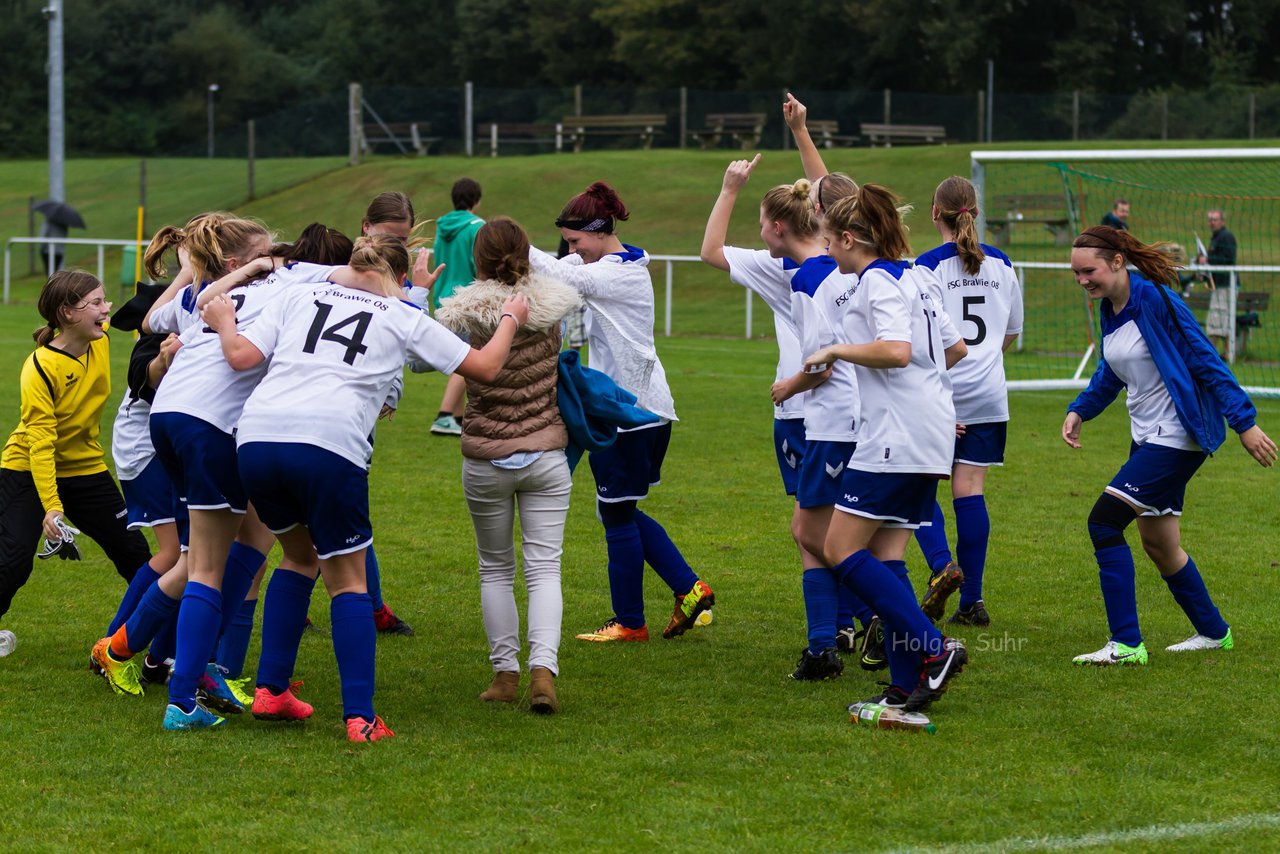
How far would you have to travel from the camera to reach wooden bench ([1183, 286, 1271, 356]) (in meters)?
18.0

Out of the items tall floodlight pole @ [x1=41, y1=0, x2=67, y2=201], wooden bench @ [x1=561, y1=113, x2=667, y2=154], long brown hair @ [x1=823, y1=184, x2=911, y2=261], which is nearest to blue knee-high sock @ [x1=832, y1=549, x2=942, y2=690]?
long brown hair @ [x1=823, y1=184, x2=911, y2=261]

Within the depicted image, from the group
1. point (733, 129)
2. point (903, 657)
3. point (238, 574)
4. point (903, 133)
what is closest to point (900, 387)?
point (903, 657)

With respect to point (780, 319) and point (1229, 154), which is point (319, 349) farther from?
point (1229, 154)

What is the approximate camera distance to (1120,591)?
5.99 meters

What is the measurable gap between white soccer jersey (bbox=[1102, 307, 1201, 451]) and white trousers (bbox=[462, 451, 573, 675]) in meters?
2.31

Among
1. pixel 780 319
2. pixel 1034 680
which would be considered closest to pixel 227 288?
pixel 780 319

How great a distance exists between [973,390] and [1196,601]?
1375 millimetres

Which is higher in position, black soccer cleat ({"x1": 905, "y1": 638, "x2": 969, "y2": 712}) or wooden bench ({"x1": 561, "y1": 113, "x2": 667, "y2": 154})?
wooden bench ({"x1": 561, "y1": 113, "x2": 667, "y2": 154})

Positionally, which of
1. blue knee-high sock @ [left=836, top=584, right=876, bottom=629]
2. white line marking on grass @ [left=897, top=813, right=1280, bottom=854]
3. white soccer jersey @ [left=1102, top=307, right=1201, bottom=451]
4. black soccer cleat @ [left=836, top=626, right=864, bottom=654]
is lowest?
black soccer cleat @ [left=836, top=626, right=864, bottom=654]

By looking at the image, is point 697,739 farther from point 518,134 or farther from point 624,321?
point 518,134

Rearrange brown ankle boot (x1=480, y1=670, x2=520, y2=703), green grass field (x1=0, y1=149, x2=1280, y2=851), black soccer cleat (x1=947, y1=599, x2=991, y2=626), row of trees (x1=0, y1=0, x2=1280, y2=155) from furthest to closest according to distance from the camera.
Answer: row of trees (x1=0, y1=0, x2=1280, y2=155)
black soccer cleat (x1=947, y1=599, x2=991, y2=626)
brown ankle boot (x1=480, y1=670, x2=520, y2=703)
green grass field (x1=0, y1=149, x2=1280, y2=851)

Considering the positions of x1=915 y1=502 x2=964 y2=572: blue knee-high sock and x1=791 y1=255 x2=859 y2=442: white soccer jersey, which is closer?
x1=791 y1=255 x2=859 y2=442: white soccer jersey

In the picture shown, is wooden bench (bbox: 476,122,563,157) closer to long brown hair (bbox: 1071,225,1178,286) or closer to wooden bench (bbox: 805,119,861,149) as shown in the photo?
wooden bench (bbox: 805,119,861,149)

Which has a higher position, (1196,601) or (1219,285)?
(1219,285)
